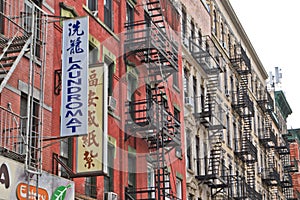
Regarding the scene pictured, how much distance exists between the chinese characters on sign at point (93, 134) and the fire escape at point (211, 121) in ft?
47.9

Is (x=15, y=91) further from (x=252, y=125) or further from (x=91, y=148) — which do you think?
(x=252, y=125)

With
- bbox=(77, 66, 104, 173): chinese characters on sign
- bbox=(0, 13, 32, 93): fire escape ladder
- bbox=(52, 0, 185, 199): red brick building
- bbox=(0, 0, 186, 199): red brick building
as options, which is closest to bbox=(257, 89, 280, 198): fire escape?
bbox=(0, 0, 186, 199): red brick building

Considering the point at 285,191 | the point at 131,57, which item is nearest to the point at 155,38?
the point at 131,57

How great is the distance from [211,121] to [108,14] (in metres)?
13.6

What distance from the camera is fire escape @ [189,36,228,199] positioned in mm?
35562

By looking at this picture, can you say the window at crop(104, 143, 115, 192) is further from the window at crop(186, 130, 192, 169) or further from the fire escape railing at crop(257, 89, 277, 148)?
the fire escape railing at crop(257, 89, 277, 148)

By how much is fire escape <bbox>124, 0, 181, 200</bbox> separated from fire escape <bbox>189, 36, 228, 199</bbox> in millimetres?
5768

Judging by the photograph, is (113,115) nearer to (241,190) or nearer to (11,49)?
(11,49)

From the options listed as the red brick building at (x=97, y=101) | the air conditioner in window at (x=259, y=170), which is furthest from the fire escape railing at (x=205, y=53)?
the air conditioner in window at (x=259, y=170)

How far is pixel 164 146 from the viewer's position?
27.9 metres

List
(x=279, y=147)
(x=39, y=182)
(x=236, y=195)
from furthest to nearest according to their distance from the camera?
1. (x=279, y=147)
2. (x=236, y=195)
3. (x=39, y=182)

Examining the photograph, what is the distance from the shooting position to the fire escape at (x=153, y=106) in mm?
26156

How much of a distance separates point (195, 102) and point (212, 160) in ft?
10.5

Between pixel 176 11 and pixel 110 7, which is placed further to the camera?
pixel 176 11
